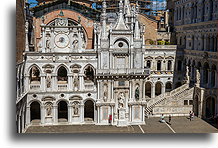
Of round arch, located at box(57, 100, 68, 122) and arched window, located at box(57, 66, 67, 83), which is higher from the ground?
arched window, located at box(57, 66, 67, 83)

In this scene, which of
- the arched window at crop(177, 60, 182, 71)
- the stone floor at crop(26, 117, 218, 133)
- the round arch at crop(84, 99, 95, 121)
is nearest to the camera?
the stone floor at crop(26, 117, 218, 133)

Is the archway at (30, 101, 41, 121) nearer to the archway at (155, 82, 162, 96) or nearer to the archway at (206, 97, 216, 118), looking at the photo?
the archway at (155, 82, 162, 96)

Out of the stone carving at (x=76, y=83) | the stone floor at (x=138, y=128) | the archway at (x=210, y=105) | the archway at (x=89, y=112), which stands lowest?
the stone floor at (x=138, y=128)

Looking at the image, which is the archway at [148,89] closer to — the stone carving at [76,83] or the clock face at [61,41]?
the stone carving at [76,83]

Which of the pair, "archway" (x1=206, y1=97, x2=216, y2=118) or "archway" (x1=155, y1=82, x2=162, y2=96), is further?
"archway" (x1=155, y1=82, x2=162, y2=96)

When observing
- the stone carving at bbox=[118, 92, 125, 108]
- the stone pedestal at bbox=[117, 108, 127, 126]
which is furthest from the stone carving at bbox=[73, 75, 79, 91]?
the stone pedestal at bbox=[117, 108, 127, 126]

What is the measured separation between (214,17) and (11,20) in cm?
1479

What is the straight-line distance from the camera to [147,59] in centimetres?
2725

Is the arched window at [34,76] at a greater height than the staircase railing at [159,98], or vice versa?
the arched window at [34,76]

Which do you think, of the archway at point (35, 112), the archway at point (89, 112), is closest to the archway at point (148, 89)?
the archway at point (89, 112)

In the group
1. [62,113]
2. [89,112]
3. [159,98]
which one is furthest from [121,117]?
[159,98]

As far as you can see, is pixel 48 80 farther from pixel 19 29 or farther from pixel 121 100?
Result: pixel 121 100

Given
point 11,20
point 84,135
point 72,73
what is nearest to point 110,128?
point 72,73

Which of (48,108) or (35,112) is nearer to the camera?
(48,108)
